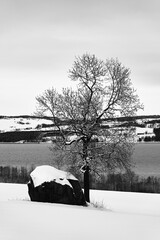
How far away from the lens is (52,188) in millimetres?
14352

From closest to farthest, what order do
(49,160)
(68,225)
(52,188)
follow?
1. (68,225)
2. (52,188)
3. (49,160)

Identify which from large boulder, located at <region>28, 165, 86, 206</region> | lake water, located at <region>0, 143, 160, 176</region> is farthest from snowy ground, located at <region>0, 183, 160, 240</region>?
lake water, located at <region>0, 143, 160, 176</region>

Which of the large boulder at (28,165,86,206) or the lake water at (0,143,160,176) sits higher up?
the large boulder at (28,165,86,206)

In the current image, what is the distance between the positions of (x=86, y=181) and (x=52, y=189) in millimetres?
4312

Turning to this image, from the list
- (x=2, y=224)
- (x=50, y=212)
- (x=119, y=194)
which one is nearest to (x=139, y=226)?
(x=50, y=212)

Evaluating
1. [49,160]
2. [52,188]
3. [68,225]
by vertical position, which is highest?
[68,225]

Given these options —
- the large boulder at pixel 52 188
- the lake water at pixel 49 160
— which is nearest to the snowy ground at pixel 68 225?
the large boulder at pixel 52 188

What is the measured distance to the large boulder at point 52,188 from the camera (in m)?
14.3

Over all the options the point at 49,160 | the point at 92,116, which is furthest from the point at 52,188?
the point at 49,160

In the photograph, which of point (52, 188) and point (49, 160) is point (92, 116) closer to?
point (52, 188)

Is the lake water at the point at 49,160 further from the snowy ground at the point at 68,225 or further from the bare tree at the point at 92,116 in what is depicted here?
the snowy ground at the point at 68,225

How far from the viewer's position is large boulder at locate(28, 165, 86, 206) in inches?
563

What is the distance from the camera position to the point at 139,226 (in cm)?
835

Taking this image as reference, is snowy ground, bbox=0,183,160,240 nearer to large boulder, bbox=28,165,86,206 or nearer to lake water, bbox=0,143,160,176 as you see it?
large boulder, bbox=28,165,86,206
